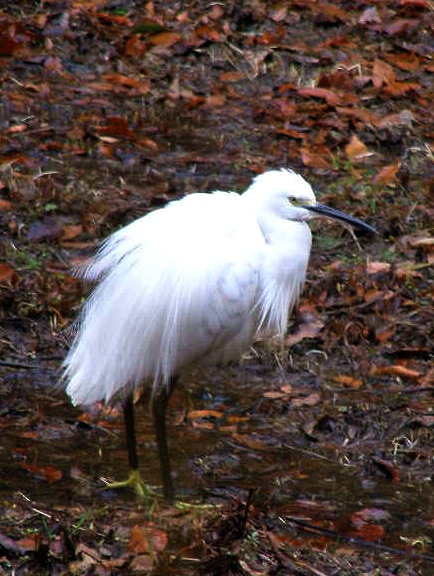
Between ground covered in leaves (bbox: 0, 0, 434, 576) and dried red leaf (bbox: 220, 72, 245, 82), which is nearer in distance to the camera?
ground covered in leaves (bbox: 0, 0, 434, 576)

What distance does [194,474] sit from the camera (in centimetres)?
512

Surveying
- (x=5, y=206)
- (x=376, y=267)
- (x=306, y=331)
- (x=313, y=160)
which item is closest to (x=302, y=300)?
(x=306, y=331)

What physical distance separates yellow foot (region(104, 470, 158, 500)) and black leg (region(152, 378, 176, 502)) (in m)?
0.06

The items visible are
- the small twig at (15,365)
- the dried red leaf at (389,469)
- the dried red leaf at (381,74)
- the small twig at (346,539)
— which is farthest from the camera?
the dried red leaf at (381,74)

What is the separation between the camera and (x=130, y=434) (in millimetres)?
4895

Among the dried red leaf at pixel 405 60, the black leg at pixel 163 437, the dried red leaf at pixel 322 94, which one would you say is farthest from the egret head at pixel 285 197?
the dried red leaf at pixel 405 60

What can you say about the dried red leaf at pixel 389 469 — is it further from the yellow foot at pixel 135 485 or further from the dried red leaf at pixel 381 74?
the dried red leaf at pixel 381 74

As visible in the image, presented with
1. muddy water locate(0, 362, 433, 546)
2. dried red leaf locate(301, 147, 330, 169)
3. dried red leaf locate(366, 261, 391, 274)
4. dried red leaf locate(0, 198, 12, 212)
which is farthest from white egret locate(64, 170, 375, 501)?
dried red leaf locate(301, 147, 330, 169)

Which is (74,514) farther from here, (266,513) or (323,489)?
(323,489)

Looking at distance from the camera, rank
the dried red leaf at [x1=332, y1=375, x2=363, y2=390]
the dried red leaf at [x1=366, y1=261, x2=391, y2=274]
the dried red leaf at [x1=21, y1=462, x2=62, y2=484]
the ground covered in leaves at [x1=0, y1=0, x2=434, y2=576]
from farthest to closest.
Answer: the dried red leaf at [x1=366, y1=261, x2=391, y2=274], the dried red leaf at [x1=332, y1=375, x2=363, y2=390], the dried red leaf at [x1=21, y1=462, x2=62, y2=484], the ground covered in leaves at [x1=0, y1=0, x2=434, y2=576]

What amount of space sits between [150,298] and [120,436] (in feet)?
2.89

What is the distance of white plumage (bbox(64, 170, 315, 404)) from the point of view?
4777 millimetres

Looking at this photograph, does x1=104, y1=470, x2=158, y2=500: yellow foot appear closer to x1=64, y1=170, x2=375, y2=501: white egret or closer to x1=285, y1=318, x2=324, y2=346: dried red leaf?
x1=64, y1=170, x2=375, y2=501: white egret

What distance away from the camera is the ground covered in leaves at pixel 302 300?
4.27 meters
